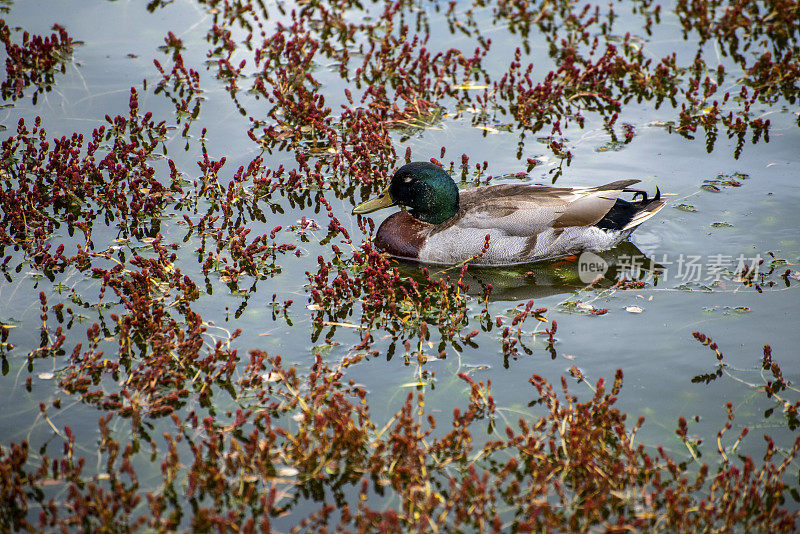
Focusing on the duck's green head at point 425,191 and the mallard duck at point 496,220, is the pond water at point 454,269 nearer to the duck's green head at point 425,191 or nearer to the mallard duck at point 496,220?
the mallard duck at point 496,220

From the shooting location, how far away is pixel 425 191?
7059mm

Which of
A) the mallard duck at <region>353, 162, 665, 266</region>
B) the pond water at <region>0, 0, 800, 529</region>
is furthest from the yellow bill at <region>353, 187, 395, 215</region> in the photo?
the pond water at <region>0, 0, 800, 529</region>

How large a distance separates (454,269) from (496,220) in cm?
55

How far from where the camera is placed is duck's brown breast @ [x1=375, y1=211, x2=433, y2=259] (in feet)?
23.2

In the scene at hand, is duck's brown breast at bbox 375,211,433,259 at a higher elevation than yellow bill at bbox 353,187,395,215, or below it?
below

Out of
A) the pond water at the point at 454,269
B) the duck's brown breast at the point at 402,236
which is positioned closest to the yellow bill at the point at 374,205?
the duck's brown breast at the point at 402,236

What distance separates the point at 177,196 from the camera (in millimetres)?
7840

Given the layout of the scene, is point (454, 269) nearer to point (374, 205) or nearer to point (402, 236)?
point (402, 236)

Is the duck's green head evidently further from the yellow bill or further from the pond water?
the pond water

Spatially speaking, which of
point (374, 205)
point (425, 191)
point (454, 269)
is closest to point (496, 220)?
point (454, 269)

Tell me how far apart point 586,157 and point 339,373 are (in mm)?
4363

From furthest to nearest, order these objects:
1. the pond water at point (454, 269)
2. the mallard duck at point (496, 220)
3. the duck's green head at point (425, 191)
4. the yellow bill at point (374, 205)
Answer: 1. the yellow bill at point (374, 205)
2. the duck's green head at point (425, 191)
3. the mallard duck at point (496, 220)
4. the pond water at point (454, 269)

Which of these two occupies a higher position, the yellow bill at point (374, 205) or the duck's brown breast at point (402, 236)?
the yellow bill at point (374, 205)

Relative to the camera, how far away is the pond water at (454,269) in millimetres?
5395
